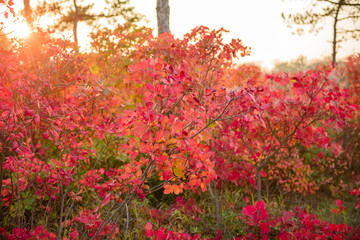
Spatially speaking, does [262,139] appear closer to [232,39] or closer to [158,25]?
[232,39]

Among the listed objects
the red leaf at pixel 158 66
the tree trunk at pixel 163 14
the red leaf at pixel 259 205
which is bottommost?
the red leaf at pixel 259 205

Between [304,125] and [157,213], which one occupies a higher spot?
[304,125]

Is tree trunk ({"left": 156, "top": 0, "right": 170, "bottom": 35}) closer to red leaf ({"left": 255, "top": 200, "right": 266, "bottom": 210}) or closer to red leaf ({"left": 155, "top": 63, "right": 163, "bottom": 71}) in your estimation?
red leaf ({"left": 155, "top": 63, "right": 163, "bottom": 71})

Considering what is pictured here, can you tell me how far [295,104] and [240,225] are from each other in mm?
1631

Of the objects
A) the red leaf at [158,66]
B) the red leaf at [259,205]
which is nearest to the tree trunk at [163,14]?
the red leaf at [158,66]

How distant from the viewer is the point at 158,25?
738cm

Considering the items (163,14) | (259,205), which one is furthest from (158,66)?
(163,14)

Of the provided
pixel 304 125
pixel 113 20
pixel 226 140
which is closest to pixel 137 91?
pixel 226 140

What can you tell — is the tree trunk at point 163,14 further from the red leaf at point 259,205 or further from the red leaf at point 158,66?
the red leaf at point 259,205

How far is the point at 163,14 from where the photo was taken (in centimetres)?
730

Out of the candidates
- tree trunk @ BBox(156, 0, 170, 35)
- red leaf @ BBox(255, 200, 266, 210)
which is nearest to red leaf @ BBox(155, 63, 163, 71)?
red leaf @ BBox(255, 200, 266, 210)

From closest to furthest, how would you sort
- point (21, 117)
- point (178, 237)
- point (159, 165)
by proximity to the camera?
point (159, 165) < point (21, 117) < point (178, 237)

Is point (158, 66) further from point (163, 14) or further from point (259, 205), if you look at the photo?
point (163, 14)

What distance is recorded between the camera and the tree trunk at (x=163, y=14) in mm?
7297
